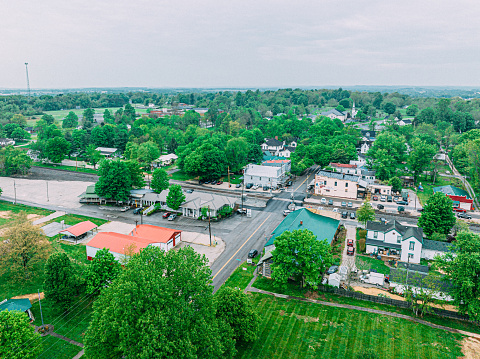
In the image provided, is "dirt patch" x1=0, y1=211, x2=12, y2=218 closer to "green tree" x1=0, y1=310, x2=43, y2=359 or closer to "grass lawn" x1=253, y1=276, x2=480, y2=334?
"green tree" x1=0, y1=310, x2=43, y2=359

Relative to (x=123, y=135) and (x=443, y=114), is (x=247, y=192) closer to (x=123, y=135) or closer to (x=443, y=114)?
(x=123, y=135)

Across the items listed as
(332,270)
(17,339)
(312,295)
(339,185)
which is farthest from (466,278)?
(339,185)

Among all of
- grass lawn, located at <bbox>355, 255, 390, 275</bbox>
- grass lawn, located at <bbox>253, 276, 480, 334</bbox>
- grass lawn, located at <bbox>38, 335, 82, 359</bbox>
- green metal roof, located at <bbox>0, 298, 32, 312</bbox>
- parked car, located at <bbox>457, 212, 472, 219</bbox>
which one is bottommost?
grass lawn, located at <bbox>38, 335, 82, 359</bbox>

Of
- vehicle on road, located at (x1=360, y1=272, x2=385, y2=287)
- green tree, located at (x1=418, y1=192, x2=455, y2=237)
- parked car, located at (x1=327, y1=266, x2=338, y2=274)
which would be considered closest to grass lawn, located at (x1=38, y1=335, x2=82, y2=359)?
parked car, located at (x1=327, y1=266, x2=338, y2=274)

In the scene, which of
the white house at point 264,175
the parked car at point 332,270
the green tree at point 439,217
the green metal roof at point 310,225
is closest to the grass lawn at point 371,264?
the parked car at point 332,270

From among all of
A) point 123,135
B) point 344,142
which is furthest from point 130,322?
point 123,135

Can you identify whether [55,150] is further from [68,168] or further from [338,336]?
[338,336]
